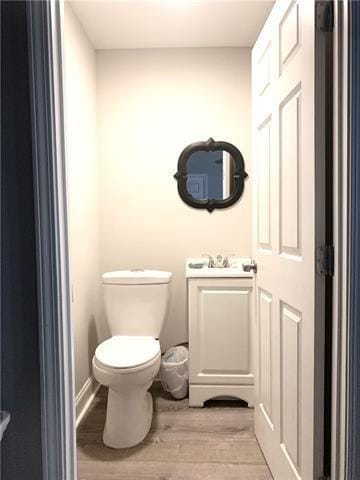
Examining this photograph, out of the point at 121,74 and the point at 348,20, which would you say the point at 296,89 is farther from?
the point at 121,74

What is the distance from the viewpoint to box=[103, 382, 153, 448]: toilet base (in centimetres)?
172

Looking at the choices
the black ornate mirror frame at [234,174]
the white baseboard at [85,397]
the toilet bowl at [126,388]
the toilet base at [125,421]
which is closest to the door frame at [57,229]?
the toilet bowl at [126,388]

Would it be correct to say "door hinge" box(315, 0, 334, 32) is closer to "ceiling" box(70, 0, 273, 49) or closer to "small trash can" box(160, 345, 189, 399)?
"ceiling" box(70, 0, 273, 49)

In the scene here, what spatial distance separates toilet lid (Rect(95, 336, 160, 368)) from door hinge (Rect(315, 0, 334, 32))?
162 centimetres

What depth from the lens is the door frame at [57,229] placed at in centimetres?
90

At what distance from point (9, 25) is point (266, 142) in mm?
1095

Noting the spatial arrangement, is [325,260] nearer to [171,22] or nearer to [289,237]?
[289,237]

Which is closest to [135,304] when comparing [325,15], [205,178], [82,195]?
[82,195]

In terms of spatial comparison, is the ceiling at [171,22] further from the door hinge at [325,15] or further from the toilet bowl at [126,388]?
the toilet bowl at [126,388]

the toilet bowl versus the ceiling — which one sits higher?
the ceiling

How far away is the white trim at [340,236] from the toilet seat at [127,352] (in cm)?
100

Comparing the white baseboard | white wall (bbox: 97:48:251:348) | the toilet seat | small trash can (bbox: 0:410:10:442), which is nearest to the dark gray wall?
small trash can (bbox: 0:410:10:442)

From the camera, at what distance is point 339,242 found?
0.95m

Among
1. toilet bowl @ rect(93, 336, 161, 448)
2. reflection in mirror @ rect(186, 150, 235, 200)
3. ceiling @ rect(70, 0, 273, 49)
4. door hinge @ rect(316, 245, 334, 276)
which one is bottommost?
toilet bowl @ rect(93, 336, 161, 448)
